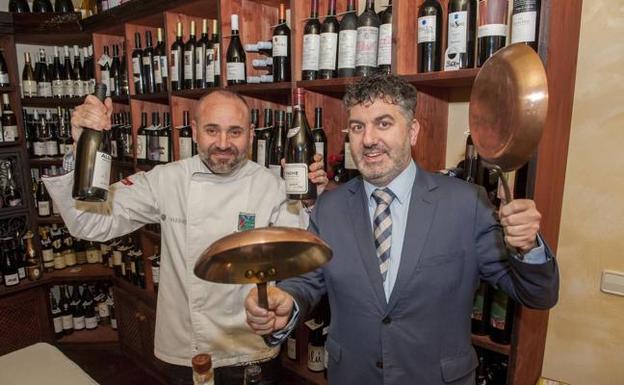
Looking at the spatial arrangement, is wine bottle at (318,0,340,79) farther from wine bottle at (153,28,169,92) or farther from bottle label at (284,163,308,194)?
wine bottle at (153,28,169,92)

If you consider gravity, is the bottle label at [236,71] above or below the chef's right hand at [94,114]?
above

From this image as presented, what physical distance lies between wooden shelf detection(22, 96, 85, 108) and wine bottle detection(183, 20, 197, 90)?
129cm

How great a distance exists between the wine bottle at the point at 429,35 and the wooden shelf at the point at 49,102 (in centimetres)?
262

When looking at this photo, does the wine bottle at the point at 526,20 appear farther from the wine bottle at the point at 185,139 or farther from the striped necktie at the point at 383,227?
the wine bottle at the point at 185,139

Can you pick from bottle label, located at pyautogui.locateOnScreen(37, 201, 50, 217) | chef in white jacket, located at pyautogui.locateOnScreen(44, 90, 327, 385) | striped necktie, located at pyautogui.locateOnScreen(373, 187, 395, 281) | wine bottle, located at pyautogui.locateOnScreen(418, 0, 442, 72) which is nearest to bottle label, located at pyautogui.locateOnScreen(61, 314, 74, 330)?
bottle label, located at pyautogui.locateOnScreen(37, 201, 50, 217)

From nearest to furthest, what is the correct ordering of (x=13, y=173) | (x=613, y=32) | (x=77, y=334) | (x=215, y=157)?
1. (x=613, y=32)
2. (x=215, y=157)
3. (x=13, y=173)
4. (x=77, y=334)

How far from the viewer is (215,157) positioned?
1.59 metres

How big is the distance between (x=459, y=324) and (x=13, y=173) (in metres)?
3.08

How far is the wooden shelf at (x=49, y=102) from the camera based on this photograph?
2.96m

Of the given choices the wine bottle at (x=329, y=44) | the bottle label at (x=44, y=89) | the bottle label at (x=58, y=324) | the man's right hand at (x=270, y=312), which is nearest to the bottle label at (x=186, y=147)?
the wine bottle at (x=329, y=44)

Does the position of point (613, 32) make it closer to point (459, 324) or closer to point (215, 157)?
point (459, 324)

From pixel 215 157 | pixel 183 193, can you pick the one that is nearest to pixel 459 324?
pixel 215 157

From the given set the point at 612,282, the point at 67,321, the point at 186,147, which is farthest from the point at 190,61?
the point at 67,321

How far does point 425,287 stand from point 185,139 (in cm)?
159
